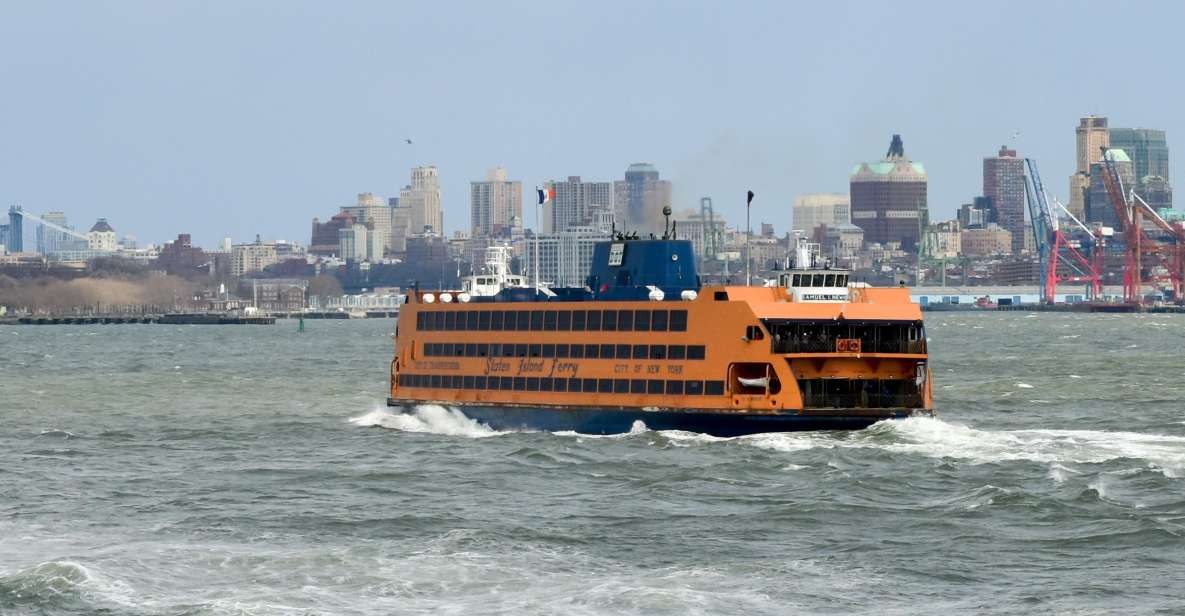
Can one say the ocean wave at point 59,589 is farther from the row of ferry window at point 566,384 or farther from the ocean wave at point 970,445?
the row of ferry window at point 566,384

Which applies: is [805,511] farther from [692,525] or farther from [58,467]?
[58,467]

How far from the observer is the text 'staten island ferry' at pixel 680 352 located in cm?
5031

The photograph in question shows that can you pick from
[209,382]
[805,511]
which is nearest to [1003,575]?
[805,511]

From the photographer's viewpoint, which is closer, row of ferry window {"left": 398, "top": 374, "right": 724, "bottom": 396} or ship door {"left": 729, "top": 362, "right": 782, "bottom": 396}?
ship door {"left": 729, "top": 362, "right": 782, "bottom": 396}

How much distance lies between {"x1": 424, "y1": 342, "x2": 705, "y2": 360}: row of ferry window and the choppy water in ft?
6.66

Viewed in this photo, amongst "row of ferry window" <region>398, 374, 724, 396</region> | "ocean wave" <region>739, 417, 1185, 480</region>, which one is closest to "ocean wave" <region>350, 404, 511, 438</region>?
"row of ferry window" <region>398, 374, 724, 396</region>

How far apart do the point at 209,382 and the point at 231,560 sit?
63.2 m

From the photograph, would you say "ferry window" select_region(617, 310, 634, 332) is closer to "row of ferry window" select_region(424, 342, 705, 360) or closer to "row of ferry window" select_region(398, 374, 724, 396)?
"row of ferry window" select_region(424, 342, 705, 360)

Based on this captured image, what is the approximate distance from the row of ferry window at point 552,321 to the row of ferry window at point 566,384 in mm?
1340

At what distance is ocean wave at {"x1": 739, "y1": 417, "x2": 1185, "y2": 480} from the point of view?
4894cm

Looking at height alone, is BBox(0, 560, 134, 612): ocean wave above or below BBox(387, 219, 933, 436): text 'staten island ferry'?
below

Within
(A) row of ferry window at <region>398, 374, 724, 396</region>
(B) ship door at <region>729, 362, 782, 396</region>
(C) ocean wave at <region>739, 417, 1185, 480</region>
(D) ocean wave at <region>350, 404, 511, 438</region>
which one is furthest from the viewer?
(D) ocean wave at <region>350, 404, 511, 438</region>

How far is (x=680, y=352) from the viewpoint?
171 feet

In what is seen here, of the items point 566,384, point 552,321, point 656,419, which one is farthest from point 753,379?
point 552,321
